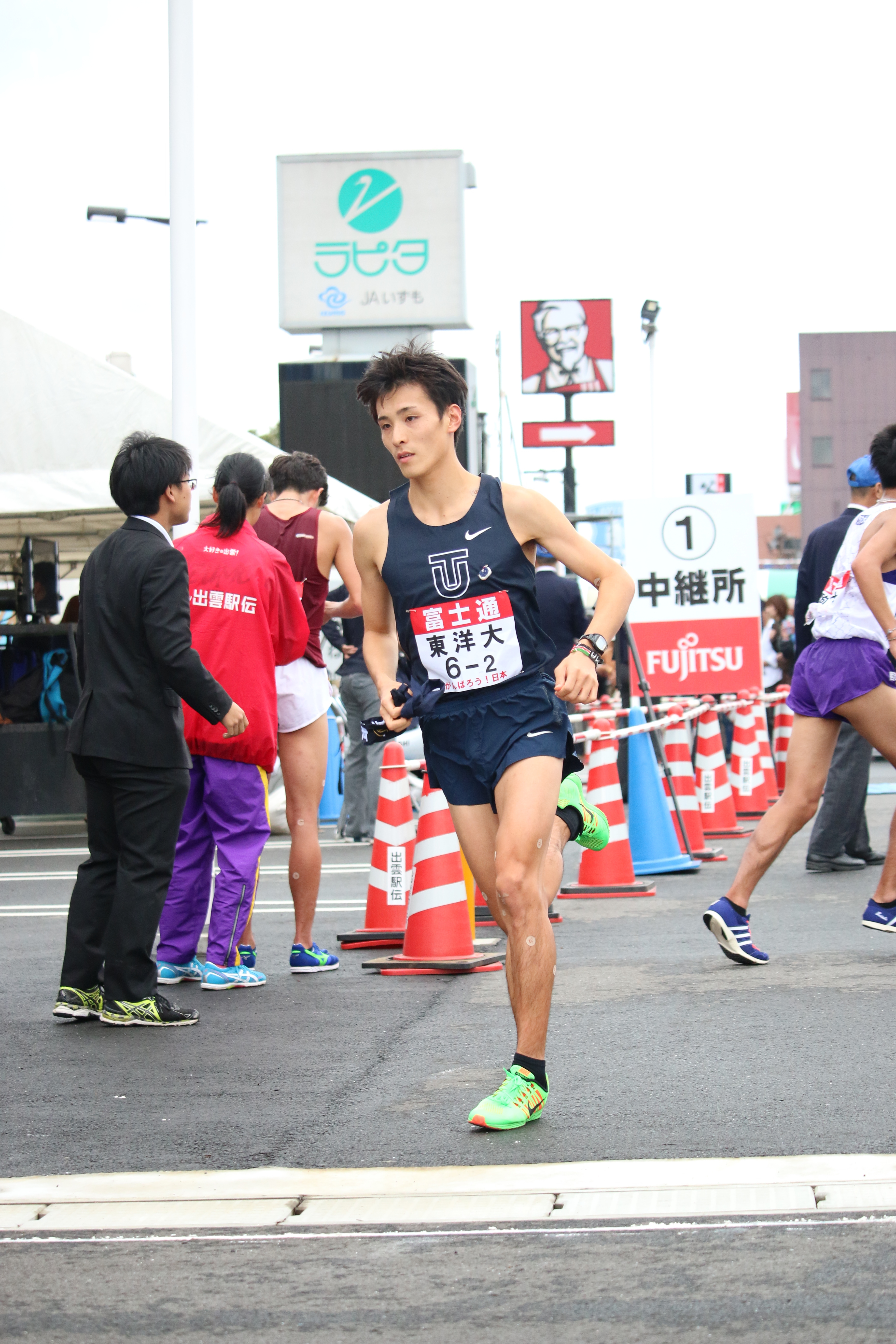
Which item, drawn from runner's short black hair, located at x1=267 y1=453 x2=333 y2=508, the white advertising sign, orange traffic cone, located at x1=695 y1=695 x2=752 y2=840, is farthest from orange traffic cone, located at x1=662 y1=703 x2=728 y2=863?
the white advertising sign

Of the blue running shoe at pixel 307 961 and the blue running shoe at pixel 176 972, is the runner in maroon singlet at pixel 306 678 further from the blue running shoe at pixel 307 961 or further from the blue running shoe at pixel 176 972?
the blue running shoe at pixel 176 972

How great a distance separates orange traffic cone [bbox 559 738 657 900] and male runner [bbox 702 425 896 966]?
2.51 metres

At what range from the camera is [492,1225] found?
3352mm

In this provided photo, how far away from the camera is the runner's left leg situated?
169 inches

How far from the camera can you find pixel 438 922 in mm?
6898

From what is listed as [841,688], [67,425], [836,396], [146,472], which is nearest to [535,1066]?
[146,472]

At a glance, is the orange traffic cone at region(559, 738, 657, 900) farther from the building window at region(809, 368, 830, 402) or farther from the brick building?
the building window at region(809, 368, 830, 402)

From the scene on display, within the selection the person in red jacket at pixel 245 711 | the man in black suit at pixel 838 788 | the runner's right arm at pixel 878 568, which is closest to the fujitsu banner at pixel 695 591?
the man in black suit at pixel 838 788

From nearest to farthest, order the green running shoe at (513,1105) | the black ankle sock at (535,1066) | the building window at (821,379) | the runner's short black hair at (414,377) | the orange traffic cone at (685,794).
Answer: the green running shoe at (513,1105) < the black ankle sock at (535,1066) < the runner's short black hair at (414,377) < the orange traffic cone at (685,794) < the building window at (821,379)

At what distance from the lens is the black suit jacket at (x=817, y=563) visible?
29.4 ft

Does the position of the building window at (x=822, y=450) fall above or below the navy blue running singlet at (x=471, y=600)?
above

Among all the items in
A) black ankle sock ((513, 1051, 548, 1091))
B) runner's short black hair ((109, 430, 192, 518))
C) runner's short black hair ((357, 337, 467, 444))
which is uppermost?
runner's short black hair ((357, 337, 467, 444))

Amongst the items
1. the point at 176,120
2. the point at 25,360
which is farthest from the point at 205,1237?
the point at 25,360

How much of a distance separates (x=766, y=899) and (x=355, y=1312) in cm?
614
